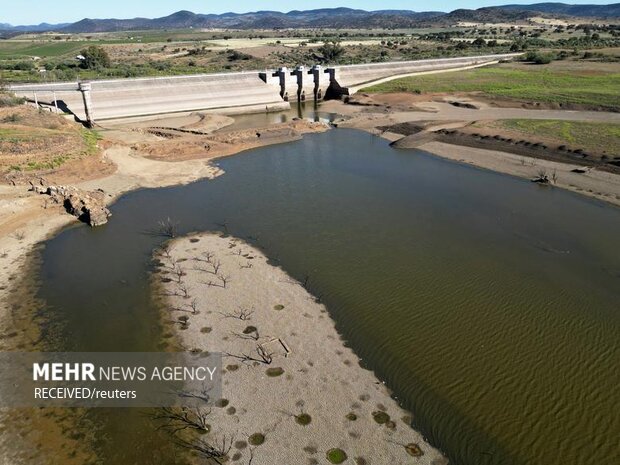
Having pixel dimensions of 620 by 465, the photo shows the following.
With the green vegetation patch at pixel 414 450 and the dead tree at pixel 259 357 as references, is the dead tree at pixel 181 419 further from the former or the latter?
the green vegetation patch at pixel 414 450

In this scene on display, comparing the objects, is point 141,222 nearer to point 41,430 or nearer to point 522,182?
point 41,430

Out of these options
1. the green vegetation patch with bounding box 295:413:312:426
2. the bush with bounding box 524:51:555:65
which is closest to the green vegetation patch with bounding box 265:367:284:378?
the green vegetation patch with bounding box 295:413:312:426

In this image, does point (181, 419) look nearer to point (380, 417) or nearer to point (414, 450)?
point (380, 417)

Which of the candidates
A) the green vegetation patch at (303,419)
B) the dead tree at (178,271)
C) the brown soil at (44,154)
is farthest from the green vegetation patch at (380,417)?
the brown soil at (44,154)

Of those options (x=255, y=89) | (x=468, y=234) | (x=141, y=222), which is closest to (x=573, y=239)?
(x=468, y=234)

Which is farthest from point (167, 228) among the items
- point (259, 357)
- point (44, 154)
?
point (44, 154)
